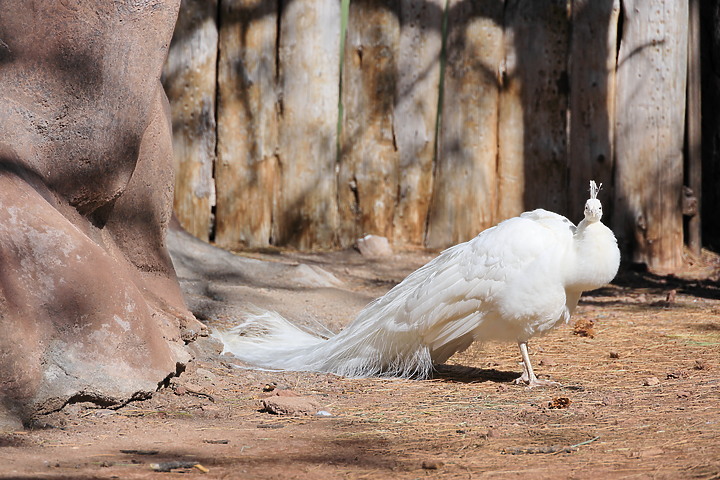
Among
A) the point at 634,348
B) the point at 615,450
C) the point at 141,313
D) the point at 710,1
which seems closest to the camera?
the point at 615,450

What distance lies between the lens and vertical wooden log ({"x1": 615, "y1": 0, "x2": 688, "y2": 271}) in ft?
25.3

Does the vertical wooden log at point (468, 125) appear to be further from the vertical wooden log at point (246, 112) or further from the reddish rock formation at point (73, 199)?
the reddish rock formation at point (73, 199)

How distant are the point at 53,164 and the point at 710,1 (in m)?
6.93

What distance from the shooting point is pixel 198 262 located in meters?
6.44

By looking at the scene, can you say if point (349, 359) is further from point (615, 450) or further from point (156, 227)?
point (615, 450)

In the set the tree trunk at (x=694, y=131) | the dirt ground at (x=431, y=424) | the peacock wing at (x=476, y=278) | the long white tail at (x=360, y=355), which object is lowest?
the dirt ground at (x=431, y=424)

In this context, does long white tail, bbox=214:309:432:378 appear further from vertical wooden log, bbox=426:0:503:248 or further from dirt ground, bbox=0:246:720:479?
vertical wooden log, bbox=426:0:503:248

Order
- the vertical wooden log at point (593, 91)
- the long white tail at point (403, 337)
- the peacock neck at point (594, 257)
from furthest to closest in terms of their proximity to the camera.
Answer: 1. the vertical wooden log at point (593, 91)
2. the long white tail at point (403, 337)
3. the peacock neck at point (594, 257)

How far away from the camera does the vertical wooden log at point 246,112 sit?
26.5 feet

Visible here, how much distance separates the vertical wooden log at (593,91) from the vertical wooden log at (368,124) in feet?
5.25

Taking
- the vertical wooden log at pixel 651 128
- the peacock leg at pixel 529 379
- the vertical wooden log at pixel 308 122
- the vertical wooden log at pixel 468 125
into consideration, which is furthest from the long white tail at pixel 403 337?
the vertical wooden log at pixel 651 128

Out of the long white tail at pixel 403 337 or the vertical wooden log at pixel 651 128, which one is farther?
the vertical wooden log at pixel 651 128

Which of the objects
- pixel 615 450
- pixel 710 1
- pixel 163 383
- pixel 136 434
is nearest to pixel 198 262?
pixel 163 383

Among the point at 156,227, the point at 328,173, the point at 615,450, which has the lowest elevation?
the point at 615,450
